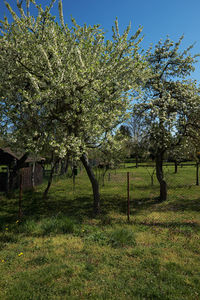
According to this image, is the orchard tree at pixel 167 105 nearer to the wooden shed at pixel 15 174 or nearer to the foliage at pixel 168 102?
the foliage at pixel 168 102

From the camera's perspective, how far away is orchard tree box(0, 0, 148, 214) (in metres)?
7.50

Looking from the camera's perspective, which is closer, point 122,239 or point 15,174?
point 122,239

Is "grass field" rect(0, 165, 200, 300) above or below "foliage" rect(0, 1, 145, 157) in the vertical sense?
below

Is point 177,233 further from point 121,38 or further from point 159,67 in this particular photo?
point 159,67

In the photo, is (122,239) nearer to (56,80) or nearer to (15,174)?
(56,80)

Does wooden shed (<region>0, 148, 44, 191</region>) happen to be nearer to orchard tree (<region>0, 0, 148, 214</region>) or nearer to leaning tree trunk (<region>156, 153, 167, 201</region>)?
orchard tree (<region>0, 0, 148, 214</region>)

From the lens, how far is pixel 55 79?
23.2 ft

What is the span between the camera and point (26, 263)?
4.69 metres

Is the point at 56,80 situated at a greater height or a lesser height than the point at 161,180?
greater

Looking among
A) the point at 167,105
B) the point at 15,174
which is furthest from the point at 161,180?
the point at 15,174

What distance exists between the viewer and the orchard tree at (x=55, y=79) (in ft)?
24.6

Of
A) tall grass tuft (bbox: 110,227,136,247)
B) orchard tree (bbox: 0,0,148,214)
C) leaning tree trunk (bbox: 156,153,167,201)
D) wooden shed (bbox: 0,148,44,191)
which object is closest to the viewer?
tall grass tuft (bbox: 110,227,136,247)

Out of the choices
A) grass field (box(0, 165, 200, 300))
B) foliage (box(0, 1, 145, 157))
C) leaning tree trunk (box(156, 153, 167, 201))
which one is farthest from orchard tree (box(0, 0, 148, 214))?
leaning tree trunk (box(156, 153, 167, 201))

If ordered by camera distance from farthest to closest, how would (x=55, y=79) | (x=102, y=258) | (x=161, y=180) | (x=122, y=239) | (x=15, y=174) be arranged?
(x=15, y=174) < (x=161, y=180) < (x=55, y=79) < (x=122, y=239) < (x=102, y=258)
